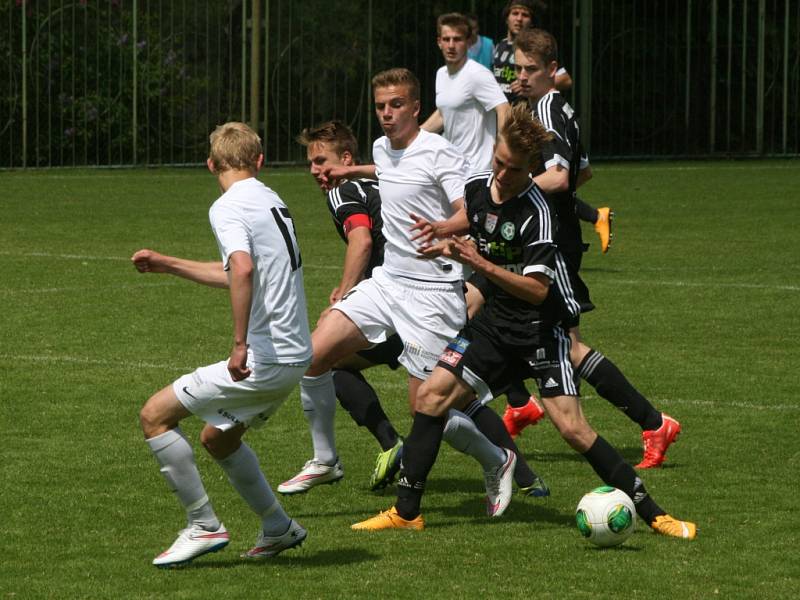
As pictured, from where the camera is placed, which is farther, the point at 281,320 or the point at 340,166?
the point at 340,166

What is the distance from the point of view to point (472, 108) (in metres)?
11.9

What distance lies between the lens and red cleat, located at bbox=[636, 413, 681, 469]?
25.9ft

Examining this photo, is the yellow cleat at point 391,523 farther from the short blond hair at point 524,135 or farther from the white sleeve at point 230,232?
the short blond hair at point 524,135

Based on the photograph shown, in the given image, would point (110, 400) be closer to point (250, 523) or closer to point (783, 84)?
point (250, 523)

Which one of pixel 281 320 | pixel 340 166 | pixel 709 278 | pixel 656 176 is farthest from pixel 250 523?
pixel 656 176

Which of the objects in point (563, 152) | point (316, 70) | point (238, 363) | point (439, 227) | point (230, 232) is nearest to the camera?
point (238, 363)

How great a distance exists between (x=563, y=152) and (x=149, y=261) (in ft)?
9.55

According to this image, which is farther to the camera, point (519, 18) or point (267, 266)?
point (519, 18)

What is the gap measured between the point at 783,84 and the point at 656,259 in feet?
53.0

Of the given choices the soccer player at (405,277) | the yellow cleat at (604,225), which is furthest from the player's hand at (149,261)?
the yellow cleat at (604,225)

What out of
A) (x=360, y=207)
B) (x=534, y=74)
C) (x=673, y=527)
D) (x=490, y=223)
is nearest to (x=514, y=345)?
(x=490, y=223)

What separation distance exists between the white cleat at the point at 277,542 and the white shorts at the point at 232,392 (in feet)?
1.45

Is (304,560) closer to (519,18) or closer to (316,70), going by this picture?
(519,18)

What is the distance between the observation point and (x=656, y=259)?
16.3 meters
